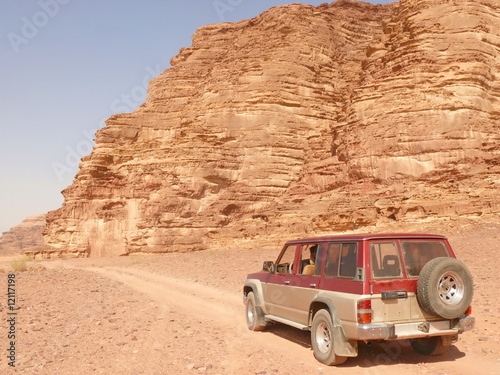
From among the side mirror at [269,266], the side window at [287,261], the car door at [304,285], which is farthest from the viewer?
the side mirror at [269,266]

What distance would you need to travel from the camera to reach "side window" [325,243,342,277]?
23.3 ft

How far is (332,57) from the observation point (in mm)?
54719

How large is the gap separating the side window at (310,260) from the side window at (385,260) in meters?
1.14

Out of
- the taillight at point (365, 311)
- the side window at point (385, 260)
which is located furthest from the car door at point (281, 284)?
the taillight at point (365, 311)

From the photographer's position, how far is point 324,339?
279 inches

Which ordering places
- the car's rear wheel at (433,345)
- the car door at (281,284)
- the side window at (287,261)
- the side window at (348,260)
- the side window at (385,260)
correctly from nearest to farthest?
the side window at (385,260) < the side window at (348,260) < the car's rear wheel at (433,345) < the car door at (281,284) < the side window at (287,261)

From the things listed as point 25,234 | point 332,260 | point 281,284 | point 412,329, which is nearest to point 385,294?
point 412,329

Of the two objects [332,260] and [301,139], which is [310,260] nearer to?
[332,260]

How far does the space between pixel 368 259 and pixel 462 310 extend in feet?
5.07

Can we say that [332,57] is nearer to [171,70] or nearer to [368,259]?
[171,70]

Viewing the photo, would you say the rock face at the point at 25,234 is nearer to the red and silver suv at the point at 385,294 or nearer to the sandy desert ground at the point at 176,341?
the sandy desert ground at the point at 176,341

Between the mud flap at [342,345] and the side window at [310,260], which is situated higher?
the side window at [310,260]

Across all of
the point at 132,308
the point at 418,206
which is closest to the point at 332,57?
the point at 418,206

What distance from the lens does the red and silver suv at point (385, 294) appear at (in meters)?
6.35
